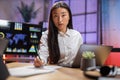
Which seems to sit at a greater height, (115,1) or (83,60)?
(115,1)

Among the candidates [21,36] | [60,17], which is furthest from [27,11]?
[60,17]

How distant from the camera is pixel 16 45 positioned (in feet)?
14.1

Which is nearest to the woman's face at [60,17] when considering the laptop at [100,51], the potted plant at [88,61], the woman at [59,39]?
the woman at [59,39]

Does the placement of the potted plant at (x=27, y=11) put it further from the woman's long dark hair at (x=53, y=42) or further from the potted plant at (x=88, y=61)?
the potted plant at (x=88, y=61)

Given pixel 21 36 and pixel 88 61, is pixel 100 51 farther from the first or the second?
pixel 21 36

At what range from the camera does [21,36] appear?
4371mm

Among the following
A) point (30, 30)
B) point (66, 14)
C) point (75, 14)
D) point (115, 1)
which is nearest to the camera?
point (66, 14)

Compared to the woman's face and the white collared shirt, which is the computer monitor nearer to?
the white collared shirt

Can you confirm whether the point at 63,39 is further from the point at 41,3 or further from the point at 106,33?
the point at 41,3

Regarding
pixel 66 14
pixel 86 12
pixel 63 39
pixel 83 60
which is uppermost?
pixel 86 12

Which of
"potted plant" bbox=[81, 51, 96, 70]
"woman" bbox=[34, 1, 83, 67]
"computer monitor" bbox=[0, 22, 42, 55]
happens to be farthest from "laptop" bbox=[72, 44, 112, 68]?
"computer monitor" bbox=[0, 22, 42, 55]

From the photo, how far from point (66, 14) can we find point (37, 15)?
11.0 ft

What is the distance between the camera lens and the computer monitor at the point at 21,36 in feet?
13.9

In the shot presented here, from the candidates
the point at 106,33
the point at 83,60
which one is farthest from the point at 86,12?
the point at 83,60
